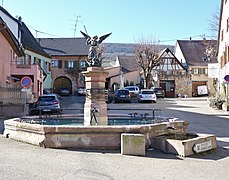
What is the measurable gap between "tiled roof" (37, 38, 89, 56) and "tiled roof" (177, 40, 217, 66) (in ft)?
59.7

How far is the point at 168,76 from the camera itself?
4947 centimetres

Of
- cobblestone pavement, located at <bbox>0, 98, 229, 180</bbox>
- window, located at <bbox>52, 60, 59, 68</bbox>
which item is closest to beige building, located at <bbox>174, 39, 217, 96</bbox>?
window, located at <bbox>52, 60, 59, 68</bbox>

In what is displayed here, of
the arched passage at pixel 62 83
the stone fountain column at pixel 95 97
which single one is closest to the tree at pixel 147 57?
the arched passage at pixel 62 83

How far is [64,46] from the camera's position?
2239 inches

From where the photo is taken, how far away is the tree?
154 feet

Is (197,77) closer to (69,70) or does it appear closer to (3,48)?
(69,70)

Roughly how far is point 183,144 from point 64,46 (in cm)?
5084

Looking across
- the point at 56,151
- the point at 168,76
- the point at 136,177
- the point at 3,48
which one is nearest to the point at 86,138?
the point at 56,151

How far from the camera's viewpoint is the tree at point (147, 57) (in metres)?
46.9

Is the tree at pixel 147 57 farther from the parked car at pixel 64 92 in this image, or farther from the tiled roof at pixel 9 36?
the tiled roof at pixel 9 36

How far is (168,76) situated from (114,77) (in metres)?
9.84

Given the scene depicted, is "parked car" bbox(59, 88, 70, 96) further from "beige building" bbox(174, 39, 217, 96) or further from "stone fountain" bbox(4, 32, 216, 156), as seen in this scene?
"stone fountain" bbox(4, 32, 216, 156)

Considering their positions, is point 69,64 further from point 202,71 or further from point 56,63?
point 202,71

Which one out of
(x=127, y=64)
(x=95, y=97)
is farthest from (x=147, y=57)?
(x=95, y=97)
